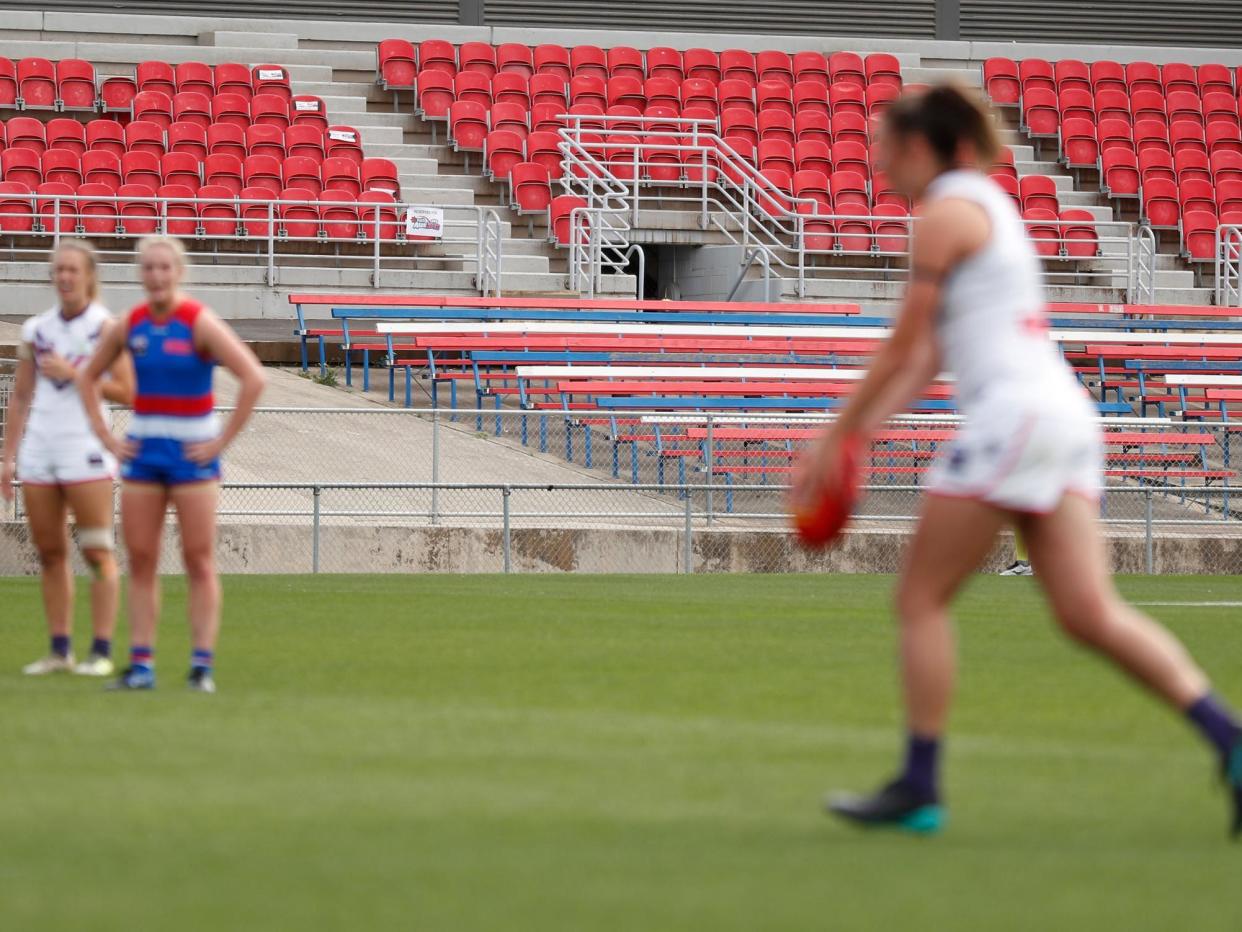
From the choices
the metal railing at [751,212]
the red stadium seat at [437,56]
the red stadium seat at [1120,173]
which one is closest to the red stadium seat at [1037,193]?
the metal railing at [751,212]

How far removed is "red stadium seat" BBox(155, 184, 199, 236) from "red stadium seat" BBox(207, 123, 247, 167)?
1.08m

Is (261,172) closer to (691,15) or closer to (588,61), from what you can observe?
(588,61)

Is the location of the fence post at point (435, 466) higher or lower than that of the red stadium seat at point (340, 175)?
lower

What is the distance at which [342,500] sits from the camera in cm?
1748

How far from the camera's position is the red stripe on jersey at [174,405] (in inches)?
301

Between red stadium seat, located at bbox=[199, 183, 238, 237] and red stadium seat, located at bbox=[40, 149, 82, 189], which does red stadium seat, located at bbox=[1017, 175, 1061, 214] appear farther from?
red stadium seat, located at bbox=[40, 149, 82, 189]

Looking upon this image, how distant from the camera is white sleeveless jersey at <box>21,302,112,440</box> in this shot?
837 centimetres

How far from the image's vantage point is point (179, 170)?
25.7m

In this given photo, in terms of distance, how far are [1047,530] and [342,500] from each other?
13.2 m

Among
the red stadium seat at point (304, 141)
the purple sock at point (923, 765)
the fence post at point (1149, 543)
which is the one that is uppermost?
the red stadium seat at point (304, 141)

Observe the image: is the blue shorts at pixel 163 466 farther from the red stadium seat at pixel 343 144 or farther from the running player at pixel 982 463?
the red stadium seat at pixel 343 144

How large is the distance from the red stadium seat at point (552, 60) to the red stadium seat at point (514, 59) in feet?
0.39

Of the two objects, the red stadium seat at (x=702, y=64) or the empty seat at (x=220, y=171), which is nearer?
the empty seat at (x=220, y=171)

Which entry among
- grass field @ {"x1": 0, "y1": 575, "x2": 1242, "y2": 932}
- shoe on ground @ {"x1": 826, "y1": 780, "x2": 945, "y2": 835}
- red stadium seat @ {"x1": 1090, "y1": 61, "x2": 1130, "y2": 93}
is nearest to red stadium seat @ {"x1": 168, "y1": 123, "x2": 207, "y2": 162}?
red stadium seat @ {"x1": 1090, "y1": 61, "x2": 1130, "y2": 93}
